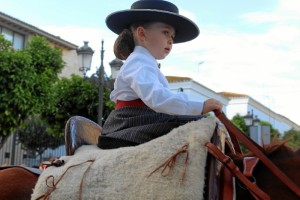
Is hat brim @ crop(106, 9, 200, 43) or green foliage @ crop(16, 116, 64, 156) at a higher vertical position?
hat brim @ crop(106, 9, 200, 43)

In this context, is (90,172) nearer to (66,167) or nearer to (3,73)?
(66,167)

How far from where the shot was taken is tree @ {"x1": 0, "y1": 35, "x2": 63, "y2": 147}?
1236cm

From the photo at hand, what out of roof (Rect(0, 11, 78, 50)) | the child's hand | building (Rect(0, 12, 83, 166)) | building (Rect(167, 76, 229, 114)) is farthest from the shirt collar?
building (Rect(167, 76, 229, 114))

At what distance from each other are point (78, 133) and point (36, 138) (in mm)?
19912

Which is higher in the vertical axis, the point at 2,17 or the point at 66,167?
the point at 2,17

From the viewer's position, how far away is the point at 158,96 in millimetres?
2459

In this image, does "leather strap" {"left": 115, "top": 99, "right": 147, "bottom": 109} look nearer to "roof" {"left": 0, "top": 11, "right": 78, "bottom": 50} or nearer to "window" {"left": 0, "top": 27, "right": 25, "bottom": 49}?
"roof" {"left": 0, "top": 11, "right": 78, "bottom": 50}

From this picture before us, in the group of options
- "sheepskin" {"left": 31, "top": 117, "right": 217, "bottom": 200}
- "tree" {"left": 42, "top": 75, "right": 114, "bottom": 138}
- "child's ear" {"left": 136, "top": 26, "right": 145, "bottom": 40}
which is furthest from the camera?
"tree" {"left": 42, "top": 75, "right": 114, "bottom": 138}

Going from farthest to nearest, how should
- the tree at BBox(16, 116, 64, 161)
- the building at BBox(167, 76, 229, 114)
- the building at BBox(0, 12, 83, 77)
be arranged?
the building at BBox(167, 76, 229, 114)
the building at BBox(0, 12, 83, 77)
the tree at BBox(16, 116, 64, 161)

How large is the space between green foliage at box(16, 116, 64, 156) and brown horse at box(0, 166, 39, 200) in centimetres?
1925

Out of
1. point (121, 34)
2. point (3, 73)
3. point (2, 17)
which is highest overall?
point (2, 17)

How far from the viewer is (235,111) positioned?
50.5 meters

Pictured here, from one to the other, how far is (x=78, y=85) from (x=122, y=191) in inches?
528

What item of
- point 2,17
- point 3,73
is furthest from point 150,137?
point 2,17
